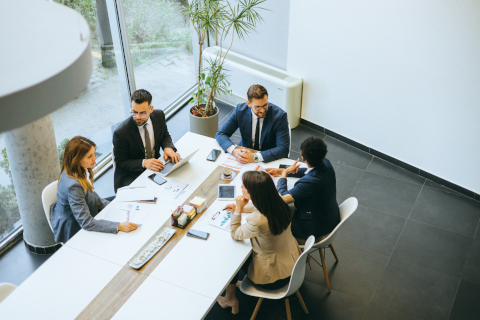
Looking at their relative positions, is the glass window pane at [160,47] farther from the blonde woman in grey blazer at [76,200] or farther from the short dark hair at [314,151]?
the short dark hair at [314,151]

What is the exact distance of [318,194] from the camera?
3.75m

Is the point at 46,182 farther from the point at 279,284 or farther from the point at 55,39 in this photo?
the point at 55,39

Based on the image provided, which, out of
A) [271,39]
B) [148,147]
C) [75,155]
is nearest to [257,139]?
[148,147]

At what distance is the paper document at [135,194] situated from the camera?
3.86 m

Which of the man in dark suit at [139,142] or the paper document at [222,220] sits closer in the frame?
the paper document at [222,220]

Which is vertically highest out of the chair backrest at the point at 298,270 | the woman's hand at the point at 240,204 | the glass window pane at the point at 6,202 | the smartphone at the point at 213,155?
the woman's hand at the point at 240,204

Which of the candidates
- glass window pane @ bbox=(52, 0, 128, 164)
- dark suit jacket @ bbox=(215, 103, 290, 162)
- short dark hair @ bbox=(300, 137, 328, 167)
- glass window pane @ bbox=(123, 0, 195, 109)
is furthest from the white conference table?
glass window pane @ bbox=(123, 0, 195, 109)

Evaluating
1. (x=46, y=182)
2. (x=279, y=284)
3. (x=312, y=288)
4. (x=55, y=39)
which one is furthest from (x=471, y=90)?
(x=55, y=39)

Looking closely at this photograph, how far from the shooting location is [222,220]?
3.67 meters

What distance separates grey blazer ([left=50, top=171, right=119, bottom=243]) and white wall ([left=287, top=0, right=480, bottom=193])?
12.0 ft

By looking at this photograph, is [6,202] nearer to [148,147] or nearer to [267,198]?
[148,147]

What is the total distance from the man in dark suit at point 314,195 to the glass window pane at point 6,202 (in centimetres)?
277

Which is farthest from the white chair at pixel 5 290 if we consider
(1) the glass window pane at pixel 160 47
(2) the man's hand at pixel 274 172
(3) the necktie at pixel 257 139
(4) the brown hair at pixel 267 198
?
(1) the glass window pane at pixel 160 47

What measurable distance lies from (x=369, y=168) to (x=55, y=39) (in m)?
5.25
